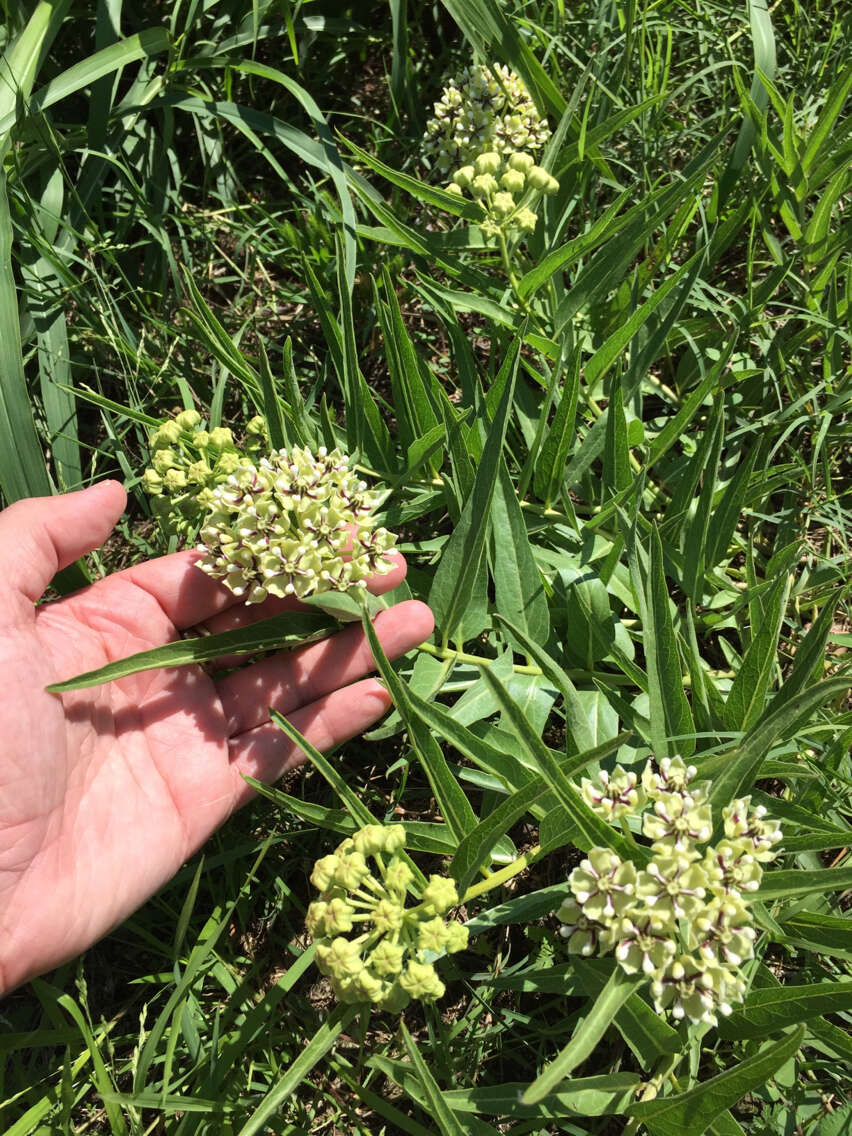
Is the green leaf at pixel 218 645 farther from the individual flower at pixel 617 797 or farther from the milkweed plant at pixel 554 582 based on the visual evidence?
the individual flower at pixel 617 797

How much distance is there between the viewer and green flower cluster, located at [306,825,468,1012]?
1.93 metres

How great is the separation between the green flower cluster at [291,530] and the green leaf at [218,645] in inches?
5.5

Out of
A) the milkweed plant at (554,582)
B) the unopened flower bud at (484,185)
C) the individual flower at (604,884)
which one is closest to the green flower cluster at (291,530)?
the milkweed plant at (554,582)

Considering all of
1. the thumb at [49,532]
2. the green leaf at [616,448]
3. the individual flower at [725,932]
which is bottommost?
the individual flower at [725,932]

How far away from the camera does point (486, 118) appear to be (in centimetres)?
312

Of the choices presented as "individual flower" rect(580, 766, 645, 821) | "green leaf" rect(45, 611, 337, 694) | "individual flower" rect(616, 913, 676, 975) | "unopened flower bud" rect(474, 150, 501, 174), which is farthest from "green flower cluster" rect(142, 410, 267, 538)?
"individual flower" rect(616, 913, 676, 975)

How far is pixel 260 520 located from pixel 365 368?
1.77m

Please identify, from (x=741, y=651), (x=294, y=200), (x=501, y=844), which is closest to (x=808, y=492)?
(x=741, y=651)

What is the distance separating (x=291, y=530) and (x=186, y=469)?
0.42 meters

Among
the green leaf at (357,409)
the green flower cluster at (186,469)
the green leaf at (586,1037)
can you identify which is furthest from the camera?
the green leaf at (357,409)

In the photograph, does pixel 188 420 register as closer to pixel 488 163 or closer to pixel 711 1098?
pixel 488 163

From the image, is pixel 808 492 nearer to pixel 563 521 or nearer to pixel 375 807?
pixel 563 521

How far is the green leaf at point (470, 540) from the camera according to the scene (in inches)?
90.4

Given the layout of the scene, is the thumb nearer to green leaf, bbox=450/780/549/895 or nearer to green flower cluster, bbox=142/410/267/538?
green flower cluster, bbox=142/410/267/538
